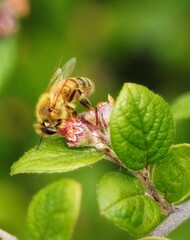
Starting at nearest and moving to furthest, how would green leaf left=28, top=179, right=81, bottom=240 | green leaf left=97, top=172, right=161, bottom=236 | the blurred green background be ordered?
green leaf left=28, top=179, right=81, bottom=240
green leaf left=97, top=172, right=161, bottom=236
the blurred green background

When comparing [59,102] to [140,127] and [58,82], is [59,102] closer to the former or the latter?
[58,82]

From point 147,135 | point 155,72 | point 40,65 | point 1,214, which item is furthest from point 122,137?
point 155,72

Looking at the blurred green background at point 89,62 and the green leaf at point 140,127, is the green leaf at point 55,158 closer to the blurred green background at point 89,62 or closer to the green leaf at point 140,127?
the green leaf at point 140,127

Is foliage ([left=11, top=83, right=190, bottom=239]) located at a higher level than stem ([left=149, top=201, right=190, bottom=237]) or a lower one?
higher

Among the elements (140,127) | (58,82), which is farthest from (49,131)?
(140,127)

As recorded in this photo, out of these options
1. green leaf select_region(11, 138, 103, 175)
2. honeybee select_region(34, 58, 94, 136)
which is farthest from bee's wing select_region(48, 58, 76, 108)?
green leaf select_region(11, 138, 103, 175)

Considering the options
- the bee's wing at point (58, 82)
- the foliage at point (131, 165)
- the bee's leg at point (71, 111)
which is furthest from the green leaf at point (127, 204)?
the bee's wing at point (58, 82)

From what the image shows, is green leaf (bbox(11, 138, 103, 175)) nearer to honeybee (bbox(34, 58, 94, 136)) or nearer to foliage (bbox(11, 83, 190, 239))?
foliage (bbox(11, 83, 190, 239))
